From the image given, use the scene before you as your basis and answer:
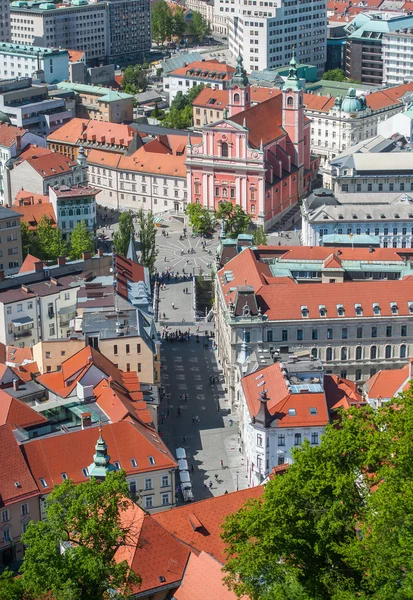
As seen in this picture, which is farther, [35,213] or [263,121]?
[263,121]

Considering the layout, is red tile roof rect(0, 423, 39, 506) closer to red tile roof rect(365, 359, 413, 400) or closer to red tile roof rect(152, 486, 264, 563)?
red tile roof rect(152, 486, 264, 563)

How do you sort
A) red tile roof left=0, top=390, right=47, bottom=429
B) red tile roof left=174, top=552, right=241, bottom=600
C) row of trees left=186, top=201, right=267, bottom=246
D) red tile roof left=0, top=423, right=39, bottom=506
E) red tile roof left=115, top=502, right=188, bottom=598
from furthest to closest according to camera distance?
1. row of trees left=186, top=201, right=267, bottom=246
2. red tile roof left=0, top=390, right=47, bottom=429
3. red tile roof left=0, top=423, right=39, bottom=506
4. red tile roof left=115, top=502, right=188, bottom=598
5. red tile roof left=174, top=552, right=241, bottom=600

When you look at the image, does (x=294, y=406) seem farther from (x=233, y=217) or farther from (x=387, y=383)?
(x=233, y=217)

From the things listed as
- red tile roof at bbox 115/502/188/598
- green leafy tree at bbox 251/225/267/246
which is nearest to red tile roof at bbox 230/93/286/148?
green leafy tree at bbox 251/225/267/246

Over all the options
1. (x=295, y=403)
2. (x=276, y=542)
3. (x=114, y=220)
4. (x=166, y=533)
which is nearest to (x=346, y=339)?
(x=295, y=403)

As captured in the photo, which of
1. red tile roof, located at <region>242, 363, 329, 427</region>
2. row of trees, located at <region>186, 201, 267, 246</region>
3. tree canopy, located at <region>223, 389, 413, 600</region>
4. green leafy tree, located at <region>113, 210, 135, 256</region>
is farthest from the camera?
row of trees, located at <region>186, 201, 267, 246</region>

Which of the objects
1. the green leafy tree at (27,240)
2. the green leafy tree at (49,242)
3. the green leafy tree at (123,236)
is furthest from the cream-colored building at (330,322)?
the green leafy tree at (27,240)

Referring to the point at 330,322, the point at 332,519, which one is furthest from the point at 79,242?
the point at 332,519
